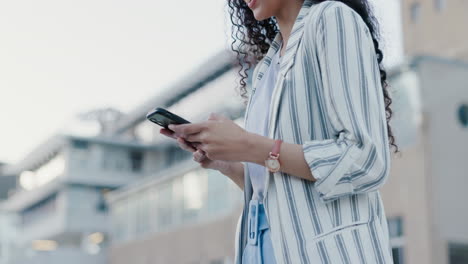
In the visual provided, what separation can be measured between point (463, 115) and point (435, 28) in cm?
1751

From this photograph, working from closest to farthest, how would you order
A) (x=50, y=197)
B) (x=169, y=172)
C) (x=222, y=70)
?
(x=169, y=172)
(x=222, y=70)
(x=50, y=197)

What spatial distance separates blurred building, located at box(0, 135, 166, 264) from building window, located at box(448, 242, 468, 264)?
33923 mm

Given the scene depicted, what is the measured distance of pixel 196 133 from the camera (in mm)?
1821

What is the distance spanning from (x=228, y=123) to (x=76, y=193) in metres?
58.0

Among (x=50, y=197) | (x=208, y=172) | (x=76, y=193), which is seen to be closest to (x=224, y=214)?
(x=208, y=172)

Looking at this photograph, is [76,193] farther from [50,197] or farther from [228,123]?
[228,123]

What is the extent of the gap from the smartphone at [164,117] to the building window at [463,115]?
979 inches

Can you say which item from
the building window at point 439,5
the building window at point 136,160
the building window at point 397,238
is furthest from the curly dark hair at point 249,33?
the building window at point 136,160

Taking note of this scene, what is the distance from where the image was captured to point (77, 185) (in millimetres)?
58969

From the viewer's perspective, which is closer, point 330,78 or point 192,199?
point 330,78

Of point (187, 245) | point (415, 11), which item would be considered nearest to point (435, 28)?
point (415, 11)

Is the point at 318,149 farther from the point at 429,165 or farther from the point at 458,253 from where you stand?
the point at 458,253

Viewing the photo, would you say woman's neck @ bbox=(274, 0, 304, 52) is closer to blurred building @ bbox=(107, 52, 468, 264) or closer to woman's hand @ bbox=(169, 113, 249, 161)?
woman's hand @ bbox=(169, 113, 249, 161)

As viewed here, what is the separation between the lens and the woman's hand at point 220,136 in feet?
5.90
